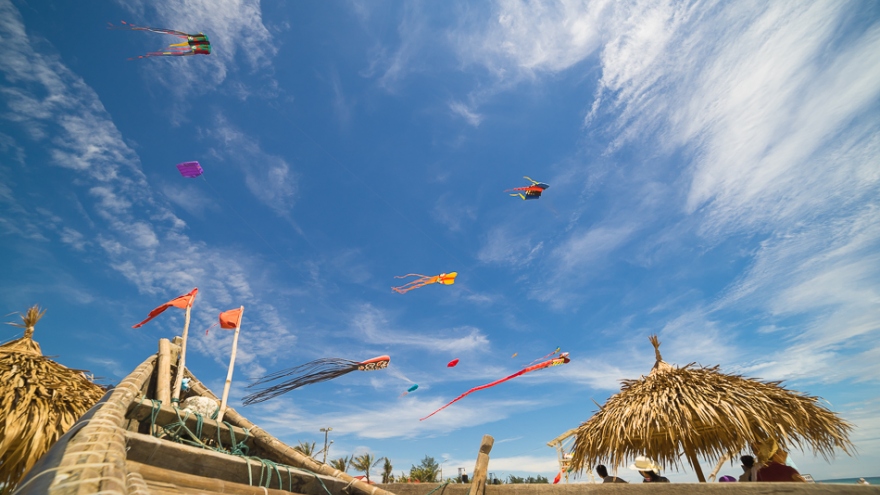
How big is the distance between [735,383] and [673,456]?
1.77m

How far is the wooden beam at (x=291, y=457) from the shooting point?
3.91m

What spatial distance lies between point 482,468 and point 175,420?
3.53m

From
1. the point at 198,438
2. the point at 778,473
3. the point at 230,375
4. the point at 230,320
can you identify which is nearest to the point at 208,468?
the point at 198,438

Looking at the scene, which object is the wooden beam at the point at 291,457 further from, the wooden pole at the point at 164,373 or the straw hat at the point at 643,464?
the straw hat at the point at 643,464

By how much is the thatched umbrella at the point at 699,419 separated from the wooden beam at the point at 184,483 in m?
5.96

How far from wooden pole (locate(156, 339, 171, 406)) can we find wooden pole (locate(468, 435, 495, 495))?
3.76 meters

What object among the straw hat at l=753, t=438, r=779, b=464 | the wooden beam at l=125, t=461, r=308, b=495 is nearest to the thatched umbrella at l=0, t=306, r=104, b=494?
the wooden beam at l=125, t=461, r=308, b=495

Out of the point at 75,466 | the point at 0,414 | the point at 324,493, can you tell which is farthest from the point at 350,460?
the point at 75,466

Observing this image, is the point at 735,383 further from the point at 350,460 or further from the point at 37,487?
the point at 350,460

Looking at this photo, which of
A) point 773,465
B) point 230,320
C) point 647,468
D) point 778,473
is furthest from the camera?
point 230,320

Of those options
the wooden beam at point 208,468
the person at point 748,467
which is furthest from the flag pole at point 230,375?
the person at point 748,467

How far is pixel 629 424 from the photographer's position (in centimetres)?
679

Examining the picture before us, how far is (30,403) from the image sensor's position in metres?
6.35

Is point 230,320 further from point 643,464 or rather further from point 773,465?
point 773,465
